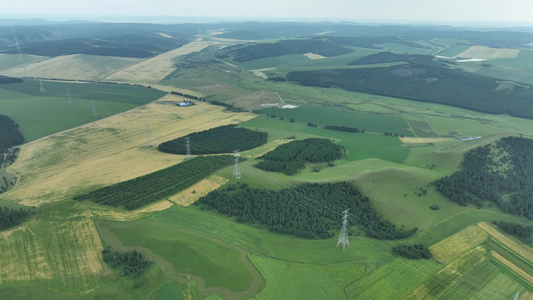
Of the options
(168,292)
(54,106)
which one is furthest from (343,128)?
(54,106)

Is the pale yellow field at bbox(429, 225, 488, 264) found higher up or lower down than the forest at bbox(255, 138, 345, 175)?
lower down

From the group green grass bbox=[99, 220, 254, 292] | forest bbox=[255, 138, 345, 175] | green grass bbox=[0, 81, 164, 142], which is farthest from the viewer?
green grass bbox=[0, 81, 164, 142]

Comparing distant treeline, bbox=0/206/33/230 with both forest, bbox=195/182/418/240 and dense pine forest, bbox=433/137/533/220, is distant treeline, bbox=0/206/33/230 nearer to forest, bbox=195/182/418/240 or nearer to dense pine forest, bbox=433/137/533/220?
forest, bbox=195/182/418/240

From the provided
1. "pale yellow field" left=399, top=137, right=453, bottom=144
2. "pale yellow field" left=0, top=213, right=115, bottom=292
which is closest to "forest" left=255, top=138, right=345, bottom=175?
"pale yellow field" left=399, top=137, right=453, bottom=144

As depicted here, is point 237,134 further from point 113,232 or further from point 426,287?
point 426,287

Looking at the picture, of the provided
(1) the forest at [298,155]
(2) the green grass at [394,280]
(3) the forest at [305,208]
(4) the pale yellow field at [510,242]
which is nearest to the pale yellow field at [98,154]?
(1) the forest at [298,155]

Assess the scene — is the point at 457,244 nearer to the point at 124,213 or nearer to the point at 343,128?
the point at 124,213
